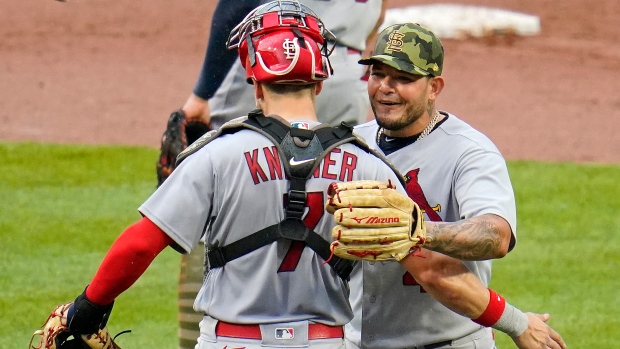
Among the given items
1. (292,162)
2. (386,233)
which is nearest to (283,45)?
(292,162)

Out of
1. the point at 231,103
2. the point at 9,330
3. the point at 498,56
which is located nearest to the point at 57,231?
the point at 9,330

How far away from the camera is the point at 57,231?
26.7 ft

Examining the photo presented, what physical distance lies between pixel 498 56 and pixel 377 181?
12758 mm

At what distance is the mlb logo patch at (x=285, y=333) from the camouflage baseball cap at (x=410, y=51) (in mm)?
1085

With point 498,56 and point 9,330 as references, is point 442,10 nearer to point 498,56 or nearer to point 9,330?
point 498,56

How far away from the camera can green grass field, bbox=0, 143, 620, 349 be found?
6516 mm

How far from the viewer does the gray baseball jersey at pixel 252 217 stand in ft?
9.94

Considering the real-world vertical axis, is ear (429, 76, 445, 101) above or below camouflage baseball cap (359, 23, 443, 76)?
below

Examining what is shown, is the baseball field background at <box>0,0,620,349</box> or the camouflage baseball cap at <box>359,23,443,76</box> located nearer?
the camouflage baseball cap at <box>359,23,443,76</box>

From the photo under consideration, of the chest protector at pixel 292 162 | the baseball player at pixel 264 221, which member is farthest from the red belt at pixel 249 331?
the chest protector at pixel 292 162

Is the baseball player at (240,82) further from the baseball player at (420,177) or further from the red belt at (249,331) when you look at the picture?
the red belt at (249,331)

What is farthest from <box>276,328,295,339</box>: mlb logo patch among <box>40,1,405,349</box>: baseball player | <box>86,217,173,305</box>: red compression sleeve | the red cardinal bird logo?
the red cardinal bird logo

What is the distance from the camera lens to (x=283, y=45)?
321 cm

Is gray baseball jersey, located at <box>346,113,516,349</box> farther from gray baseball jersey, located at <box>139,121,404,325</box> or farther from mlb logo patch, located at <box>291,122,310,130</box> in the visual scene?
mlb logo patch, located at <box>291,122,310,130</box>
